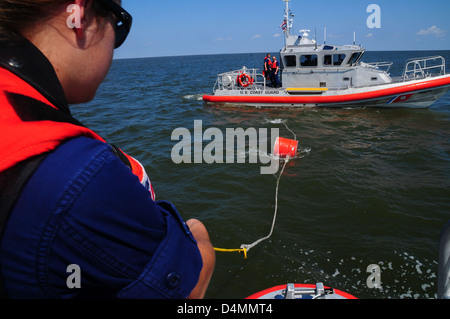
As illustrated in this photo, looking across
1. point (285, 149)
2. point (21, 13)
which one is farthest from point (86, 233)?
point (285, 149)

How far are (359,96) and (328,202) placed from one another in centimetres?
929

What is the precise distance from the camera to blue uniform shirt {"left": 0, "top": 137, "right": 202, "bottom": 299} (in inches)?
18.9

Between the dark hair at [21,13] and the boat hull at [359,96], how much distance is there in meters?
14.2

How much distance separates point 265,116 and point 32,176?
13.2 metres

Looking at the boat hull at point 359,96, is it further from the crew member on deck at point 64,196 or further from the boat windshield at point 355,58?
the crew member on deck at point 64,196

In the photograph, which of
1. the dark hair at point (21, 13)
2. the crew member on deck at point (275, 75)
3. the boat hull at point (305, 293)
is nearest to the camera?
the dark hair at point (21, 13)

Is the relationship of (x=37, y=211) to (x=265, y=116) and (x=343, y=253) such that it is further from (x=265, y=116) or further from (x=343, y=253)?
(x=265, y=116)

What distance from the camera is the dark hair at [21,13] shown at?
61 cm

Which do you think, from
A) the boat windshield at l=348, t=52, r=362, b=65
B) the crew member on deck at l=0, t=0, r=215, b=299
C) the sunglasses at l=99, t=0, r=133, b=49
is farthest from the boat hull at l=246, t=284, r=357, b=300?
the boat windshield at l=348, t=52, r=362, b=65

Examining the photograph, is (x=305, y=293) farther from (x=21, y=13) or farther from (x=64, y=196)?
(x=21, y=13)

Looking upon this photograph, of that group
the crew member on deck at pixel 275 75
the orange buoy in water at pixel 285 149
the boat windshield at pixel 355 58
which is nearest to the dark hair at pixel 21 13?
the orange buoy in water at pixel 285 149

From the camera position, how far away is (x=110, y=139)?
10.4 metres

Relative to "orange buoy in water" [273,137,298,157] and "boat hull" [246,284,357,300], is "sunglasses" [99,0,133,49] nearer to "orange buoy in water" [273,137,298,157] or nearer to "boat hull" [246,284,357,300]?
"boat hull" [246,284,357,300]

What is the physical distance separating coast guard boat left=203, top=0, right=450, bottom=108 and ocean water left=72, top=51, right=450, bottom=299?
6.05ft
